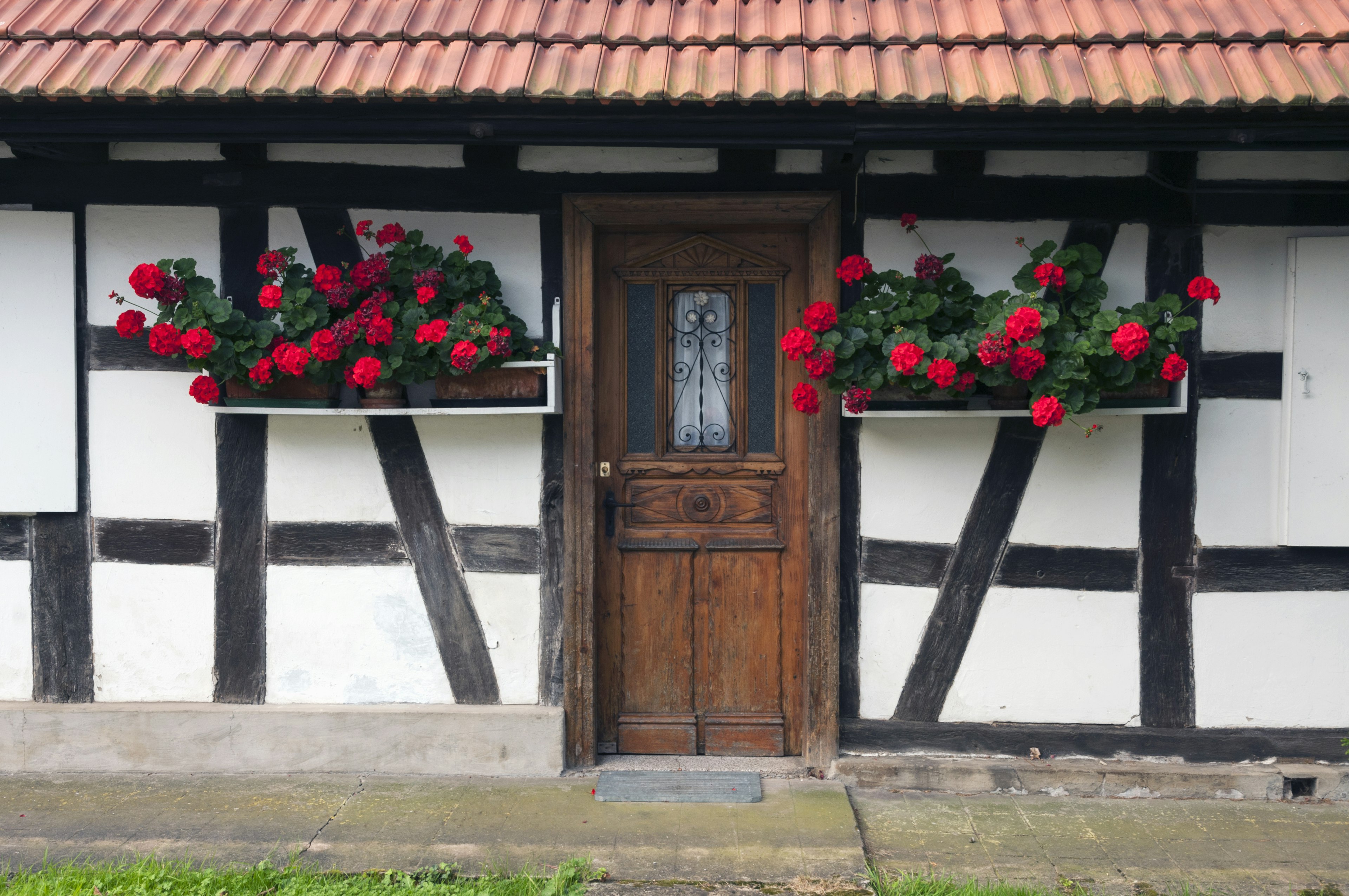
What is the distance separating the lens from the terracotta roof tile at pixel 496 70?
3.06 metres

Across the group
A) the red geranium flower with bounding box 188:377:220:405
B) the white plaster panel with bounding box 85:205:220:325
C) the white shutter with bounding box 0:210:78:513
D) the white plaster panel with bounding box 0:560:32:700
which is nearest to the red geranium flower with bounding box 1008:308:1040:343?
the red geranium flower with bounding box 188:377:220:405

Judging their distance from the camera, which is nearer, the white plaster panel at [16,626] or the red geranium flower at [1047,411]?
the red geranium flower at [1047,411]

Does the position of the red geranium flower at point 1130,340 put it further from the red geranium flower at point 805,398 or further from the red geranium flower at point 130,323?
the red geranium flower at point 130,323

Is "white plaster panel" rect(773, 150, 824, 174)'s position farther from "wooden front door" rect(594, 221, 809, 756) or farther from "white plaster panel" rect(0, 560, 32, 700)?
"white plaster panel" rect(0, 560, 32, 700)

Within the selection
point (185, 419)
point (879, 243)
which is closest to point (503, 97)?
point (879, 243)

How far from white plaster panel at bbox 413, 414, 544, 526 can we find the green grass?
1325mm

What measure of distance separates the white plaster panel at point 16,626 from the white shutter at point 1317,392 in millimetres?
5038

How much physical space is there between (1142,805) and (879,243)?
2.42 meters

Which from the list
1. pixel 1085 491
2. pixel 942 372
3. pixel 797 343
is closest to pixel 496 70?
pixel 797 343

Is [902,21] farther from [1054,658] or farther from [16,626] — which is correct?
[16,626]

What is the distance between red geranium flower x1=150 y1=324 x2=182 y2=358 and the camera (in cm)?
330

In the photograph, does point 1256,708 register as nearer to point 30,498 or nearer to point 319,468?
point 319,468

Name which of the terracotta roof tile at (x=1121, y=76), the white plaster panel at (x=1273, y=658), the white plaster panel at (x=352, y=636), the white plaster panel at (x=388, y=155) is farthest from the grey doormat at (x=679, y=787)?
the terracotta roof tile at (x=1121, y=76)

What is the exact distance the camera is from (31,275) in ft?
11.9
